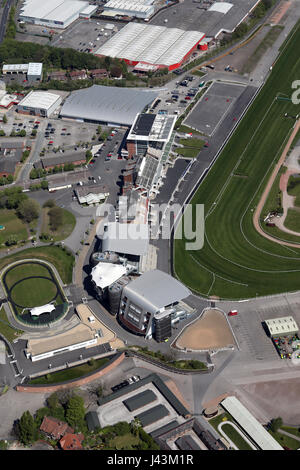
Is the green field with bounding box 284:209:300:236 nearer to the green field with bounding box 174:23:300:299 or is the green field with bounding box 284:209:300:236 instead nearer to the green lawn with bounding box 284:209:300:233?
the green lawn with bounding box 284:209:300:233

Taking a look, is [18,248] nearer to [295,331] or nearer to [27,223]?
[27,223]

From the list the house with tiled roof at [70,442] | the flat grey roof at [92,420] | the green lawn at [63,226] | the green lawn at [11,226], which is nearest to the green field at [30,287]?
the green lawn at [63,226]

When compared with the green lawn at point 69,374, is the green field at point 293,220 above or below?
above

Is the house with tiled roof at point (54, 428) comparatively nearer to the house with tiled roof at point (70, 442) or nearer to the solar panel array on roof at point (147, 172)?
the house with tiled roof at point (70, 442)

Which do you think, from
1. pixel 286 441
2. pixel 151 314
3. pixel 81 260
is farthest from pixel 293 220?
pixel 286 441

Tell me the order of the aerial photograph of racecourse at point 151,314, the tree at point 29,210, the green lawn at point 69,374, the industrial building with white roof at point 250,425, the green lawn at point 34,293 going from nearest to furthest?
the industrial building with white roof at point 250,425, the aerial photograph of racecourse at point 151,314, the green lawn at point 69,374, the green lawn at point 34,293, the tree at point 29,210

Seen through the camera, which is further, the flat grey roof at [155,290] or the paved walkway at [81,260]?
the paved walkway at [81,260]

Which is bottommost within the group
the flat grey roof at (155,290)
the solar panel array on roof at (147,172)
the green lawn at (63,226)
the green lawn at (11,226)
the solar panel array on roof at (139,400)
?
the green lawn at (11,226)
